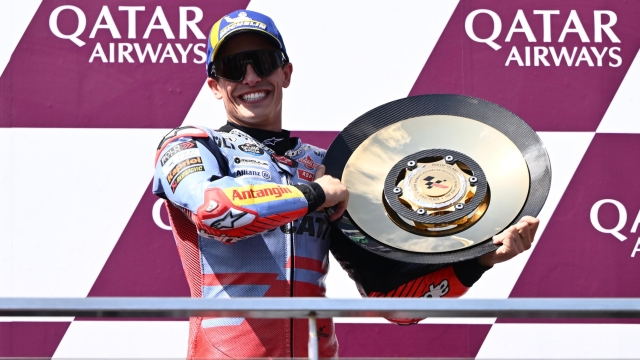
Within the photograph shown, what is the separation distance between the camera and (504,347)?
9.02ft

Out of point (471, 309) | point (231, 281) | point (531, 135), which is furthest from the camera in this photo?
point (531, 135)

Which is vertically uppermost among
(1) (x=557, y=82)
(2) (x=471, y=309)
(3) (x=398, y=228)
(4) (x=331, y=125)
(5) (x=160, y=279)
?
(1) (x=557, y=82)

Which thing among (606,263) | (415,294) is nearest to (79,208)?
(415,294)

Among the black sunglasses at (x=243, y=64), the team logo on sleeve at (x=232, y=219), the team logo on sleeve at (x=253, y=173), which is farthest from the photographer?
the black sunglasses at (x=243, y=64)

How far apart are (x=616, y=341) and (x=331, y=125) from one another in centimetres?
100

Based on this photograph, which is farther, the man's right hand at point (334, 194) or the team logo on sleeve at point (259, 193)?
the man's right hand at point (334, 194)

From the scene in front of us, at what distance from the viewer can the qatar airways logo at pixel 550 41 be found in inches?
112

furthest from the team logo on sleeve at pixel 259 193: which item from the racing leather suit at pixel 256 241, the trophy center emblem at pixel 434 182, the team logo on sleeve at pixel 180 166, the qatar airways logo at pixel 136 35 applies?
the qatar airways logo at pixel 136 35

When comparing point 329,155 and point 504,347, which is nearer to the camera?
point 329,155

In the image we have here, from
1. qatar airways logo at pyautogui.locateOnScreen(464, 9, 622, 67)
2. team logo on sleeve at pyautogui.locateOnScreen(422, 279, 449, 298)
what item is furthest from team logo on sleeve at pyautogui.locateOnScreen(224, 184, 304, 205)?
qatar airways logo at pyautogui.locateOnScreen(464, 9, 622, 67)

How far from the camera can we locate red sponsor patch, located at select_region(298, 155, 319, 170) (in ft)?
7.41

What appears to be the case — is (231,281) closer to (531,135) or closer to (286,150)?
(286,150)

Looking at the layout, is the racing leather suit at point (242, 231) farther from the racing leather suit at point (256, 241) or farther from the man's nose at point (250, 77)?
the man's nose at point (250, 77)

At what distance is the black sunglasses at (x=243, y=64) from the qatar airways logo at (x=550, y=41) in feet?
2.79
